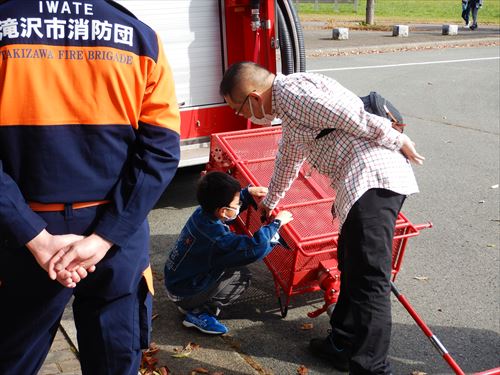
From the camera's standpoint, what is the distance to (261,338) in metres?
3.60

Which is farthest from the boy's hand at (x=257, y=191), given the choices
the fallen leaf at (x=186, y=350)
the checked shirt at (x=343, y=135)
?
the fallen leaf at (x=186, y=350)

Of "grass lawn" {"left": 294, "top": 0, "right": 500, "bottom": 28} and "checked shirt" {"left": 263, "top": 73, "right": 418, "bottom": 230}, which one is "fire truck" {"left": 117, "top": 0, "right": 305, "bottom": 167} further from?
"grass lawn" {"left": 294, "top": 0, "right": 500, "bottom": 28}

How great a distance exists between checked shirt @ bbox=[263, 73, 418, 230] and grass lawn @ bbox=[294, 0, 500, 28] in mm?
23828

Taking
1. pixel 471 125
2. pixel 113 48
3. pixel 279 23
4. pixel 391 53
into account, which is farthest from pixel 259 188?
pixel 391 53

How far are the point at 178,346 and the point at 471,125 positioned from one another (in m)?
6.31

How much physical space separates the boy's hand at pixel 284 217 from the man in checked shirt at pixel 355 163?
1.59 ft

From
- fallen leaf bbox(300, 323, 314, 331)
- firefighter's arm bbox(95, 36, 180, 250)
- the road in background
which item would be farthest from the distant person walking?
firefighter's arm bbox(95, 36, 180, 250)

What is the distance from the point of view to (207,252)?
347cm

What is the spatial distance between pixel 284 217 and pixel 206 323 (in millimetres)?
749

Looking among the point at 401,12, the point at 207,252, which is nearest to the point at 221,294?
the point at 207,252

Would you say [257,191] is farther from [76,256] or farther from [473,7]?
[473,7]

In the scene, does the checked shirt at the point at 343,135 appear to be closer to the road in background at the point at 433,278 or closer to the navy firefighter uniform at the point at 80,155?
the navy firefighter uniform at the point at 80,155

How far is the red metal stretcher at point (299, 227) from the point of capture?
349cm

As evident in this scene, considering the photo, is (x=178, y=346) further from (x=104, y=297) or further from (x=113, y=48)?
(x=113, y=48)
